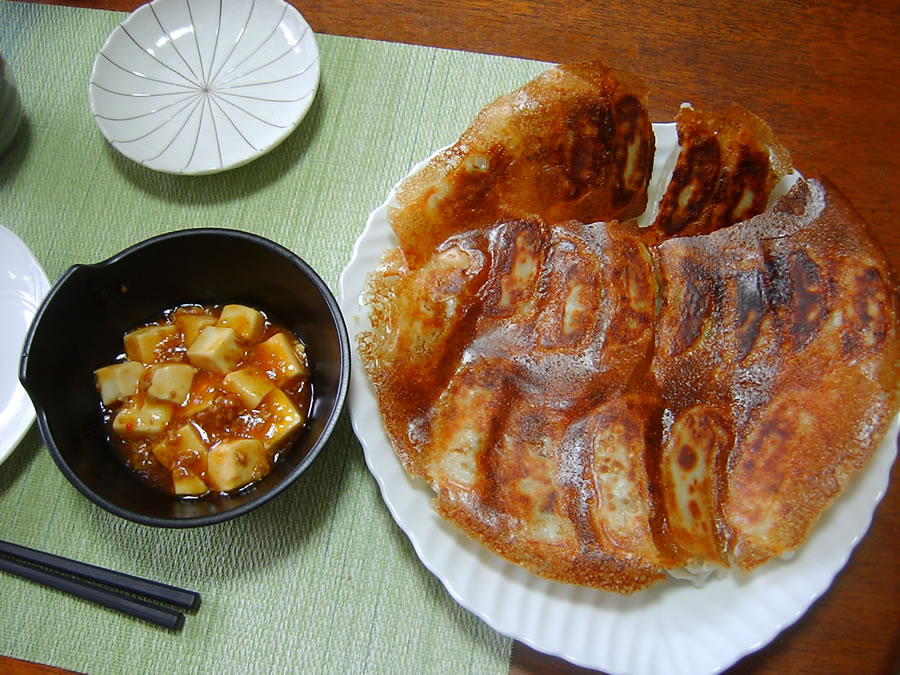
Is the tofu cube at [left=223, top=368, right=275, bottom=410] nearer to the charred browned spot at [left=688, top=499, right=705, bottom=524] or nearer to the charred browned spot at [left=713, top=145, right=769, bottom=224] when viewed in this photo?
the charred browned spot at [left=688, top=499, right=705, bottom=524]

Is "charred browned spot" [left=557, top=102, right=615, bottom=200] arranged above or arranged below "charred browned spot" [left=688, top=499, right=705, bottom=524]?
above

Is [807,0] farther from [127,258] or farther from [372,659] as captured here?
[372,659]

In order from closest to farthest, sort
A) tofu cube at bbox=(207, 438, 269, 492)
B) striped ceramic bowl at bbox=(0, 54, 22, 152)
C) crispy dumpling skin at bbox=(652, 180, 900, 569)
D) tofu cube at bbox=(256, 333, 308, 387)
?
crispy dumpling skin at bbox=(652, 180, 900, 569)
tofu cube at bbox=(207, 438, 269, 492)
tofu cube at bbox=(256, 333, 308, 387)
striped ceramic bowl at bbox=(0, 54, 22, 152)

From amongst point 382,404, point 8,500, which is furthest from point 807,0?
point 8,500

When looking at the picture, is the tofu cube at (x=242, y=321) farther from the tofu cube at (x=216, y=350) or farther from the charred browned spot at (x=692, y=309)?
the charred browned spot at (x=692, y=309)

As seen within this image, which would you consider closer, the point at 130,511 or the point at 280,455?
the point at 130,511

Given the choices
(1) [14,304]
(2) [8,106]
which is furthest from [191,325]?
(2) [8,106]

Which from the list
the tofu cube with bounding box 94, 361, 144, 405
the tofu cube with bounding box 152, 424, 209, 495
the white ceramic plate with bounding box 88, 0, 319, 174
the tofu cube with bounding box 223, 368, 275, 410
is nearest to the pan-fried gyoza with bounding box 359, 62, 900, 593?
the tofu cube with bounding box 223, 368, 275, 410
